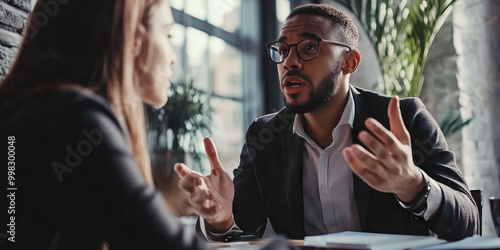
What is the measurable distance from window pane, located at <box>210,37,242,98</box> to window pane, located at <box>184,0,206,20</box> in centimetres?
20

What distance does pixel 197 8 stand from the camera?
3.97 metres

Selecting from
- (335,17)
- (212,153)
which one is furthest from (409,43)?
(212,153)

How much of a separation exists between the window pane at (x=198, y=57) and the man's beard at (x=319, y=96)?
1.68 m

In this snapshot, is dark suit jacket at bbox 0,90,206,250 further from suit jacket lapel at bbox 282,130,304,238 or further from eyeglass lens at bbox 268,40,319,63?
eyeglass lens at bbox 268,40,319,63

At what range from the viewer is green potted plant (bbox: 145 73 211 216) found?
3178 millimetres

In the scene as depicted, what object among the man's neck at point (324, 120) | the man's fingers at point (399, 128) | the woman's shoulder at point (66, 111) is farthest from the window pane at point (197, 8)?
the woman's shoulder at point (66, 111)

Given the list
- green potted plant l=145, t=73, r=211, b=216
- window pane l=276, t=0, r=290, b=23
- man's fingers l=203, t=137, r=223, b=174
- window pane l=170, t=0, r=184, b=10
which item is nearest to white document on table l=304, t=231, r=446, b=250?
man's fingers l=203, t=137, r=223, b=174

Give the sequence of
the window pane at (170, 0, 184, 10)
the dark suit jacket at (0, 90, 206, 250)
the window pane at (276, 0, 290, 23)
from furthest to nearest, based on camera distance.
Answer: the window pane at (276, 0, 290, 23), the window pane at (170, 0, 184, 10), the dark suit jacket at (0, 90, 206, 250)

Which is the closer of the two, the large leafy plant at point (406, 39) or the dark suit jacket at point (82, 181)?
the dark suit jacket at point (82, 181)

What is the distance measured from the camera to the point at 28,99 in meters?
0.83

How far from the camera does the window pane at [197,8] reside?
12.7 ft

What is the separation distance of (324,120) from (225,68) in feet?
7.24

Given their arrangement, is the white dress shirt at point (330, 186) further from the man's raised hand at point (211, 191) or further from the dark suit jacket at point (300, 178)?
the man's raised hand at point (211, 191)

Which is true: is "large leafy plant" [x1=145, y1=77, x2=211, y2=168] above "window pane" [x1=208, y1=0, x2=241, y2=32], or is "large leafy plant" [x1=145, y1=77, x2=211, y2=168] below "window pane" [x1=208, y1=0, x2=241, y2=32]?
below
